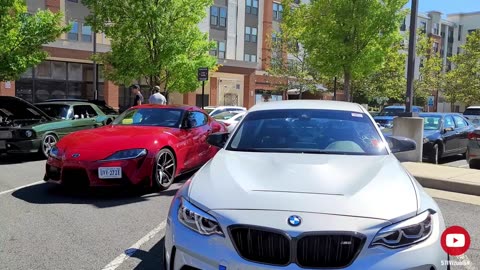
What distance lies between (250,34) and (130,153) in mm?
39902

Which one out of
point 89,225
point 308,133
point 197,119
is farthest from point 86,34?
point 308,133

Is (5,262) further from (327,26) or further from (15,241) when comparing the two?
(327,26)

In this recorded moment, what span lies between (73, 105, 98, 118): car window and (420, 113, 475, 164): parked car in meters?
8.91

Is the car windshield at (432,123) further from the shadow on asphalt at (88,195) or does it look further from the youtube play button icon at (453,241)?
the youtube play button icon at (453,241)

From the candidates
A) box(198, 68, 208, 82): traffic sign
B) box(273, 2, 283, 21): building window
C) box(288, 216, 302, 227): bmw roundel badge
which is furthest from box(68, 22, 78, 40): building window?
box(288, 216, 302, 227): bmw roundel badge

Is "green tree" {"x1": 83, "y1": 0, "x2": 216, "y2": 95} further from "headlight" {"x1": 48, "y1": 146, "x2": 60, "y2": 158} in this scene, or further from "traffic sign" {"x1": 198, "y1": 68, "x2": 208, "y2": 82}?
"headlight" {"x1": 48, "y1": 146, "x2": 60, "y2": 158}

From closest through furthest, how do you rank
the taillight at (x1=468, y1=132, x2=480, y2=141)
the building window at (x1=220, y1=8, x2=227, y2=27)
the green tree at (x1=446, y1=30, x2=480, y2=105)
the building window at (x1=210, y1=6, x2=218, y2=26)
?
the taillight at (x1=468, y1=132, x2=480, y2=141), the green tree at (x1=446, y1=30, x2=480, y2=105), the building window at (x1=210, y1=6, x2=218, y2=26), the building window at (x1=220, y1=8, x2=227, y2=27)

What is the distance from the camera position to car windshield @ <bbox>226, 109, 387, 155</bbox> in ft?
13.6

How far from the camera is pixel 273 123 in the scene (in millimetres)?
4535

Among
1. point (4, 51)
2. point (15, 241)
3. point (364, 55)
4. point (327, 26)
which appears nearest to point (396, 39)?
point (364, 55)

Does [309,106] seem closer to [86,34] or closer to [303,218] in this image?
[303,218]

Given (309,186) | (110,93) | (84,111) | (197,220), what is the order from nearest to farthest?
1. (197,220)
2. (309,186)
3. (84,111)
4. (110,93)

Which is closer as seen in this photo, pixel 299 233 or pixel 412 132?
pixel 299 233

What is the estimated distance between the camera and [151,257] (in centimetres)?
429
